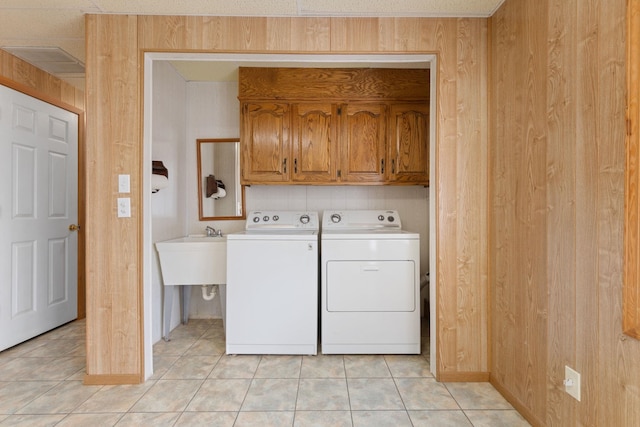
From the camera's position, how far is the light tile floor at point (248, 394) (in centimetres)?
165

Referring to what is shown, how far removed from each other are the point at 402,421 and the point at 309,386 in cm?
57

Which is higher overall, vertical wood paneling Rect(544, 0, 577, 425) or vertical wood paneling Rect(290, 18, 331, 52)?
vertical wood paneling Rect(290, 18, 331, 52)

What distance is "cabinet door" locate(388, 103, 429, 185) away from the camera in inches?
110

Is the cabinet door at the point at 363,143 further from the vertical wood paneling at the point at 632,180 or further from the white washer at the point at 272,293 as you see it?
the vertical wood paneling at the point at 632,180

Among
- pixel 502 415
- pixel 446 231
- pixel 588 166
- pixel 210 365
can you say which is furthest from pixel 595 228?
pixel 210 365

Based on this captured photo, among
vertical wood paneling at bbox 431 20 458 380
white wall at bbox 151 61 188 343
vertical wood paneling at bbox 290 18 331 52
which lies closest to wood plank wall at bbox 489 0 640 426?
vertical wood paneling at bbox 431 20 458 380

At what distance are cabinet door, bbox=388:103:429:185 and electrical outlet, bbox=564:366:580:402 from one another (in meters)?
1.73

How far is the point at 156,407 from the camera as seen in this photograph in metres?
1.75

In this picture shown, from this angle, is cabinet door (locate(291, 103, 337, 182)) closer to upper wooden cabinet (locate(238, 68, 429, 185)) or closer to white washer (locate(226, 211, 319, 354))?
upper wooden cabinet (locate(238, 68, 429, 185))

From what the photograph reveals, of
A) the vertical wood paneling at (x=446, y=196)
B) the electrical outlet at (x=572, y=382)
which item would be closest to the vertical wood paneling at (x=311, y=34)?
the vertical wood paneling at (x=446, y=196)

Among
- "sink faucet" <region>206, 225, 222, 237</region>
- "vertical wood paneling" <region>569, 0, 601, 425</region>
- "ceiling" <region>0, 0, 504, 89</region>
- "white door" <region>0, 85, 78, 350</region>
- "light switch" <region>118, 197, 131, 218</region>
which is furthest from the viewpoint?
"sink faucet" <region>206, 225, 222, 237</region>

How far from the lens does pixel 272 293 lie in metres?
2.35

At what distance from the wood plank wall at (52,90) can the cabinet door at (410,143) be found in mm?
2916

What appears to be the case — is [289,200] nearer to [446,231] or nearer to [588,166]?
[446,231]
